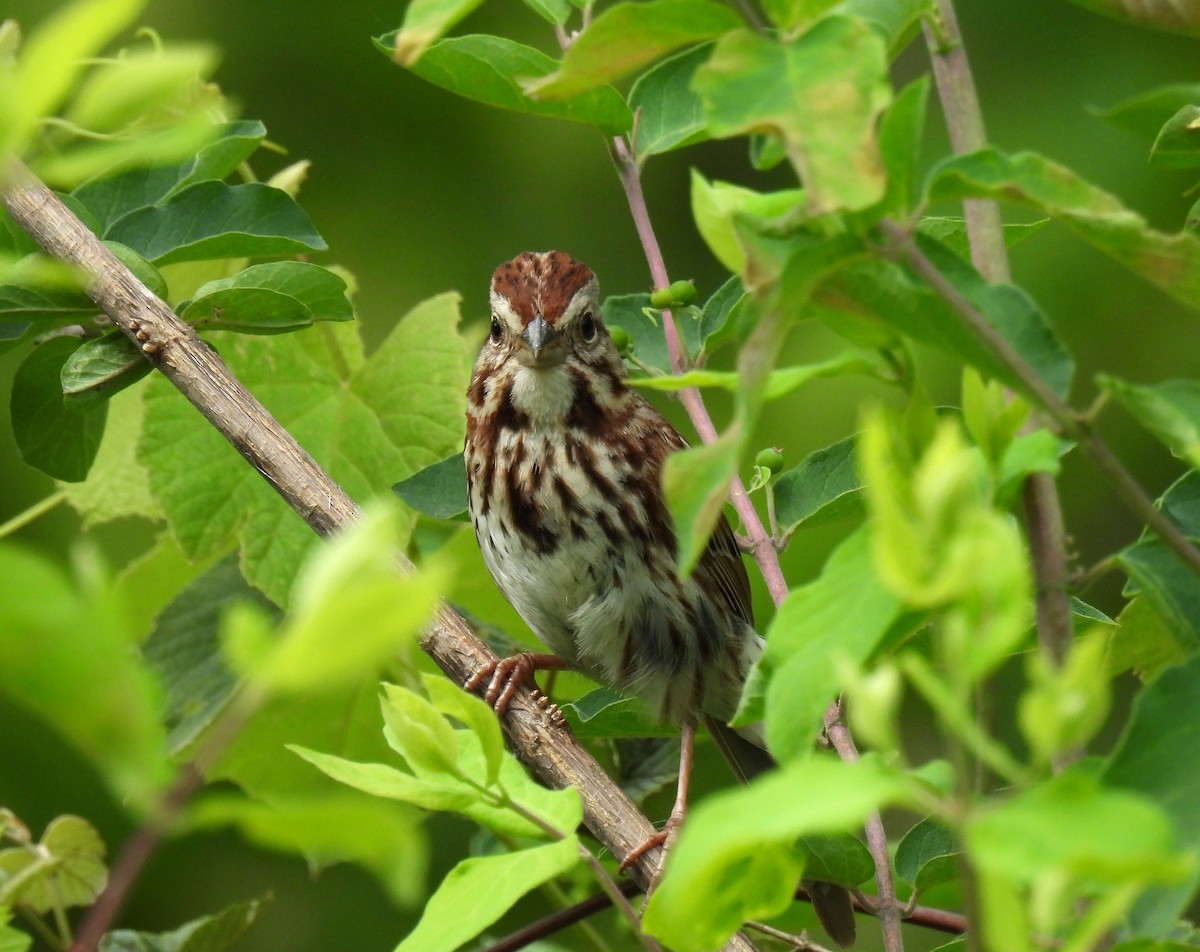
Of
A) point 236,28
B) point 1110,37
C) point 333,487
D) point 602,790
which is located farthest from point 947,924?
point 236,28

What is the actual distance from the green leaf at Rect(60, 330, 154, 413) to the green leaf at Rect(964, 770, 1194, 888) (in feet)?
4.36

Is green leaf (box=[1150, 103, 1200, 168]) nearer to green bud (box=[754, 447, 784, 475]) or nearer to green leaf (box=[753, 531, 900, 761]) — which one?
green bud (box=[754, 447, 784, 475])

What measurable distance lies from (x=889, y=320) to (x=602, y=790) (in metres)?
0.99

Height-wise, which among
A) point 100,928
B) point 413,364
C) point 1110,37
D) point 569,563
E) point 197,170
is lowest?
point 1110,37

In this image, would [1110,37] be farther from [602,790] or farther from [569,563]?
[602,790]

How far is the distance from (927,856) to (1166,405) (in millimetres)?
801

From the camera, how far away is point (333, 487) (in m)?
1.82

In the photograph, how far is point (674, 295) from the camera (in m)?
1.82

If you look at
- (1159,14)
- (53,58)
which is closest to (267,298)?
(1159,14)

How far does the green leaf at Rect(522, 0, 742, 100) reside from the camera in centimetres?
91

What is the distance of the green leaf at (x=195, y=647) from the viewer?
2188mm

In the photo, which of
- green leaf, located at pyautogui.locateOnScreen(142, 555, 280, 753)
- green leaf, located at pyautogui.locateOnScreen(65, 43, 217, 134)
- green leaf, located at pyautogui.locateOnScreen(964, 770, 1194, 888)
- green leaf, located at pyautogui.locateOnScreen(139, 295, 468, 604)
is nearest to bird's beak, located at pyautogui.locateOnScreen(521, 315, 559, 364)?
green leaf, located at pyautogui.locateOnScreen(139, 295, 468, 604)

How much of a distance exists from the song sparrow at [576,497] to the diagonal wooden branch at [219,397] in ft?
3.13

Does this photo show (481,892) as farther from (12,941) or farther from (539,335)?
(539,335)
